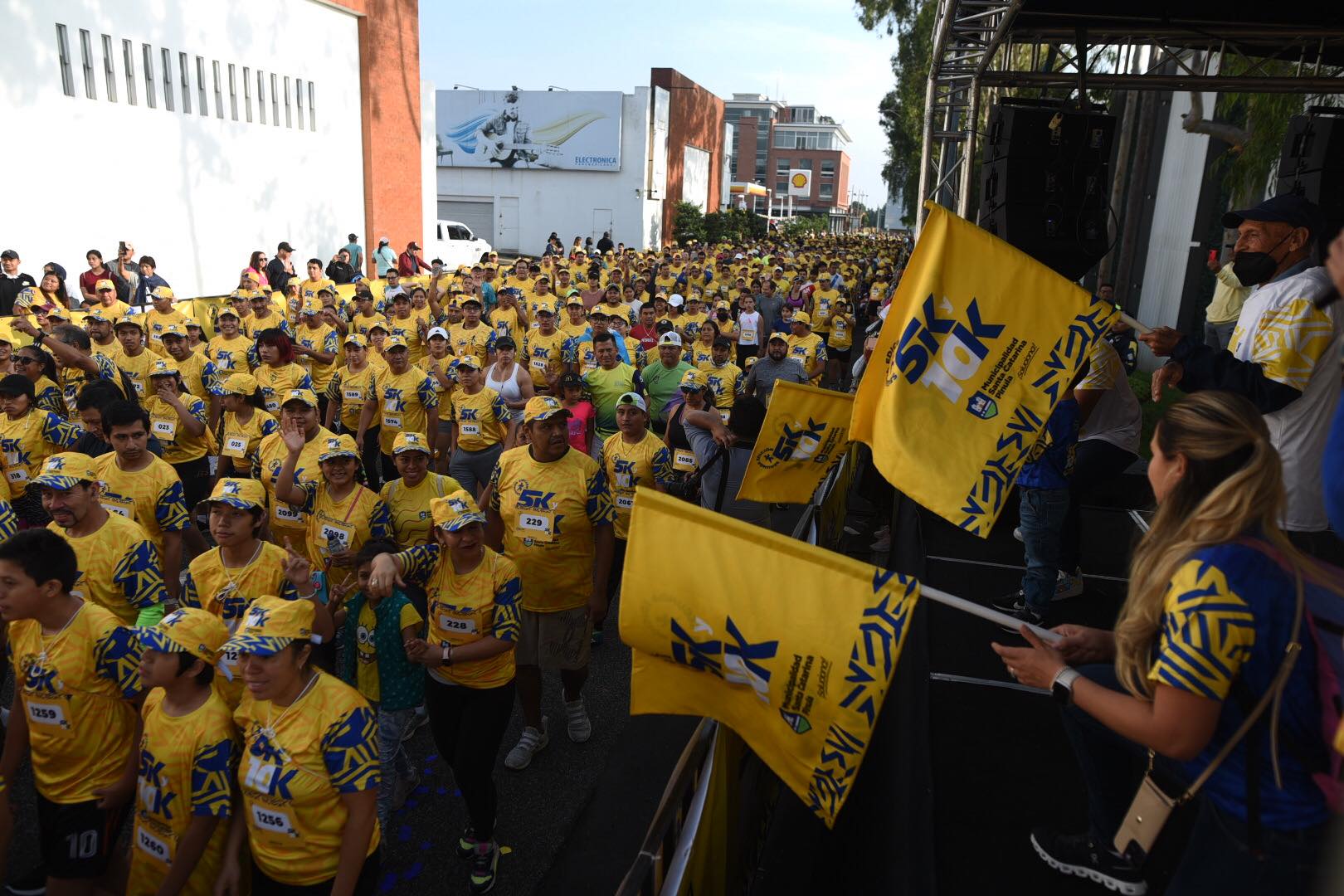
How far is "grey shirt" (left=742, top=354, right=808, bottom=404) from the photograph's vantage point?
10578 mm

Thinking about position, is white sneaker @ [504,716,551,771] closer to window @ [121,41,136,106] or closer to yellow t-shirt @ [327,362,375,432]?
yellow t-shirt @ [327,362,375,432]

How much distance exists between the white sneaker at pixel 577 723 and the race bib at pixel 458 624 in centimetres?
143

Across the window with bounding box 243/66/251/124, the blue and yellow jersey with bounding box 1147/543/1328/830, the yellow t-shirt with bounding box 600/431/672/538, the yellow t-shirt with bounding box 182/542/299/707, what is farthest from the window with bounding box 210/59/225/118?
the blue and yellow jersey with bounding box 1147/543/1328/830

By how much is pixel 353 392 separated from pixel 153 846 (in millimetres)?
5972

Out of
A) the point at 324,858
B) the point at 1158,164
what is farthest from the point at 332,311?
the point at 1158,164

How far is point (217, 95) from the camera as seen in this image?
2306 centimetres

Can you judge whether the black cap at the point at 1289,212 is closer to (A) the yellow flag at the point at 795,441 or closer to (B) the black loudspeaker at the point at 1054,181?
(A) the yellow flag at the point at 795,441

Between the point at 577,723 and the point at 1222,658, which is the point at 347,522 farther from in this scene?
the point at 1222,658

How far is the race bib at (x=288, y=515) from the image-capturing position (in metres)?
5.95

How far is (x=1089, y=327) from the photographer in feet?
11.7

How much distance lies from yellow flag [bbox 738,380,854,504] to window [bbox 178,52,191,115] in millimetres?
22387

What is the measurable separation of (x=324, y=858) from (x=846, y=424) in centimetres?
353

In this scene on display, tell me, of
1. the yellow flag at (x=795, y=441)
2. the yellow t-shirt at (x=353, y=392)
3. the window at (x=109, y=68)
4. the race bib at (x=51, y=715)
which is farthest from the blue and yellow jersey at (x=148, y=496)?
the window at (x=109, y=68)

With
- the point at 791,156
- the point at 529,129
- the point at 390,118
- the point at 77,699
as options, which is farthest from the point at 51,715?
the point at 791,156
